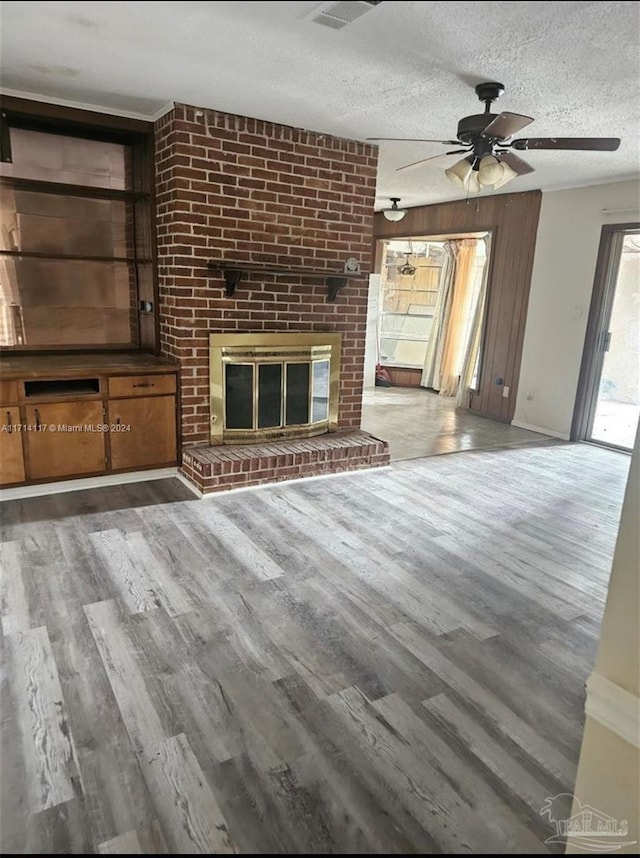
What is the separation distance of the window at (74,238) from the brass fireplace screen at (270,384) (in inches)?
29.7

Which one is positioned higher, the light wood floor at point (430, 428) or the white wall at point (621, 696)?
the white wall at point (621, 696)

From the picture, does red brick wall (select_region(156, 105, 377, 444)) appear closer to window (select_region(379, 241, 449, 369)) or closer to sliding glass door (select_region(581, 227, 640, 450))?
sliding glass door (select_region(581, 227, 640, 450))

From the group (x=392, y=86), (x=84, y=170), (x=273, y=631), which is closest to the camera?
(x=273, y=631)

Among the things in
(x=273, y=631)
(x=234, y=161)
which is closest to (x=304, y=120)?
(x=234, y=161)

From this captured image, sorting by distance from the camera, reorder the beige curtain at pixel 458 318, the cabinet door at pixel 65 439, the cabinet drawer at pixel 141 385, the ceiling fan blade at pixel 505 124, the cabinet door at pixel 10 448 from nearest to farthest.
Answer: the ceiling fan blade at pixel 505 124
the cabinet door at pixel 10 448
the cabinet door at pixel 65 439
the cabinet drawer at pixel 141 385
the beige curtain at pixel 458 318

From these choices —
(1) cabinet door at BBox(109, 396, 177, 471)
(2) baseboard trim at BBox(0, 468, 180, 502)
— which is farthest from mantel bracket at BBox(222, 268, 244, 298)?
(2) baseboard trim at BBox(0, 468, 180, 502)

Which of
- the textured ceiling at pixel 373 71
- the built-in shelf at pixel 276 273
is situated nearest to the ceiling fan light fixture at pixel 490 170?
→ the textured ceiling at pixel 373 71

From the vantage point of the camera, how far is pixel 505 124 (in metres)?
2.72

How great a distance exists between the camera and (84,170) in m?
3.85

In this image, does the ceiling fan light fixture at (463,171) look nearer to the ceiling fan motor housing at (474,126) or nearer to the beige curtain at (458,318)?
the ceiling fan motor housing at (474,126)

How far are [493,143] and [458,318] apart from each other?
4443 mm

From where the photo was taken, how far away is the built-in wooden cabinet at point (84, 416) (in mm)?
3320

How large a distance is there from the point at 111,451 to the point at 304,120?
2.47m

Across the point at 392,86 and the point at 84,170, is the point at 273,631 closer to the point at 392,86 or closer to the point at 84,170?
the point at 392,86
